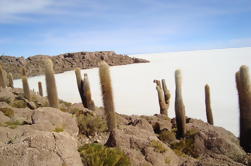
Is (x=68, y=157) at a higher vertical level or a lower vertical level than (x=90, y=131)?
higher

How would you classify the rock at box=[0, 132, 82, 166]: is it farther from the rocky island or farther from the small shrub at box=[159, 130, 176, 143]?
the small shrub at box=[159, 130, 176, 143]

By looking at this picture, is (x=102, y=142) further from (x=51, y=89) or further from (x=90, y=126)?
(x=51, y=89)

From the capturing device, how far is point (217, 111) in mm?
20062

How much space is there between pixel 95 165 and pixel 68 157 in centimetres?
64

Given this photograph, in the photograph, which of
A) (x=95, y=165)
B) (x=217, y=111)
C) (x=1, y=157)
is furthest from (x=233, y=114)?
(x=1, y=157)

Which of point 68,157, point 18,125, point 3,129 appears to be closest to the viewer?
point 68,157

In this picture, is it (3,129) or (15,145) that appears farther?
(3,129)

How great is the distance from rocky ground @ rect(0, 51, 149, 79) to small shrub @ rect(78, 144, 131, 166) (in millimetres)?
53900

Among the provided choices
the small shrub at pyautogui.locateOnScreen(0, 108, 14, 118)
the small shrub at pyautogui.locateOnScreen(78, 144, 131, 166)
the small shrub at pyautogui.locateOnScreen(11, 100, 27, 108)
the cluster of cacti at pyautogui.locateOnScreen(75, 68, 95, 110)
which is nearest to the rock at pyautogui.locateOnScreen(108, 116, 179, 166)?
the small shrub at pyautogui.locateOnScreen(78, 144, 131, 166)

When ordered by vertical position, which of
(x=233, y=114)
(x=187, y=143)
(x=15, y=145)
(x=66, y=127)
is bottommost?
(x=233, y=114)

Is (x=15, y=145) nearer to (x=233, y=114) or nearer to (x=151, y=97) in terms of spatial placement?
(x=233, y=114)

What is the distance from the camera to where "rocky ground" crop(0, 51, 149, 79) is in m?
58.5

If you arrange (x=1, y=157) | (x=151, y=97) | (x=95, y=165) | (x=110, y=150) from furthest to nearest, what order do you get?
(x=151, y=97) → (x=110, y=150) → (x=95, y=165) → (x=1, y=157)

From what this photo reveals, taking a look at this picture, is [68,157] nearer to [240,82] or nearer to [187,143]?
[187,143]
